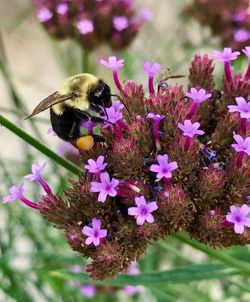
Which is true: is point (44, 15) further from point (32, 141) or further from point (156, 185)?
point (156, 185)

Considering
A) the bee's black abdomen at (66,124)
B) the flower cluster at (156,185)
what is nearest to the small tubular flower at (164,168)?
the flower cluster at (156,185)

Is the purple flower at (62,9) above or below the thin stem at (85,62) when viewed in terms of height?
above

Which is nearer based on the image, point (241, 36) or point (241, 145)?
point (241, 145)

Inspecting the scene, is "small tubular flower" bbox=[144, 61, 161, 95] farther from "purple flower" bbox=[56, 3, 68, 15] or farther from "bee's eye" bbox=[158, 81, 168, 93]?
"purple flower" bbox=[56, 3, 68, 15]

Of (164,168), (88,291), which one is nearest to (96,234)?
(164,168)

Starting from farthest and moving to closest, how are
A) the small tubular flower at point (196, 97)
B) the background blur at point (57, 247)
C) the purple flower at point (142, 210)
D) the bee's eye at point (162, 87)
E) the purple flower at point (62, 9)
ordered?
1. the purple flower at point (62, 9)
2. the background blur at point (57, 247)
3. the bee's eye at point (162, 87)
4. the small tubular flower at point (196, 97)
5. the purple flower at point (142, 210)

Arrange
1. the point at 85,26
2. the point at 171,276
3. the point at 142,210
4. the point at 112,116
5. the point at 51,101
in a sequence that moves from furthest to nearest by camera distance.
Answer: the point at 85,26, the point at 171,276, the point at 51,101, the point at 112,116, the point at 142,210

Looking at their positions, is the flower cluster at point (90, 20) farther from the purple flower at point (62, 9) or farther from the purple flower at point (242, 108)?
the purple flower at point (242, 108)
